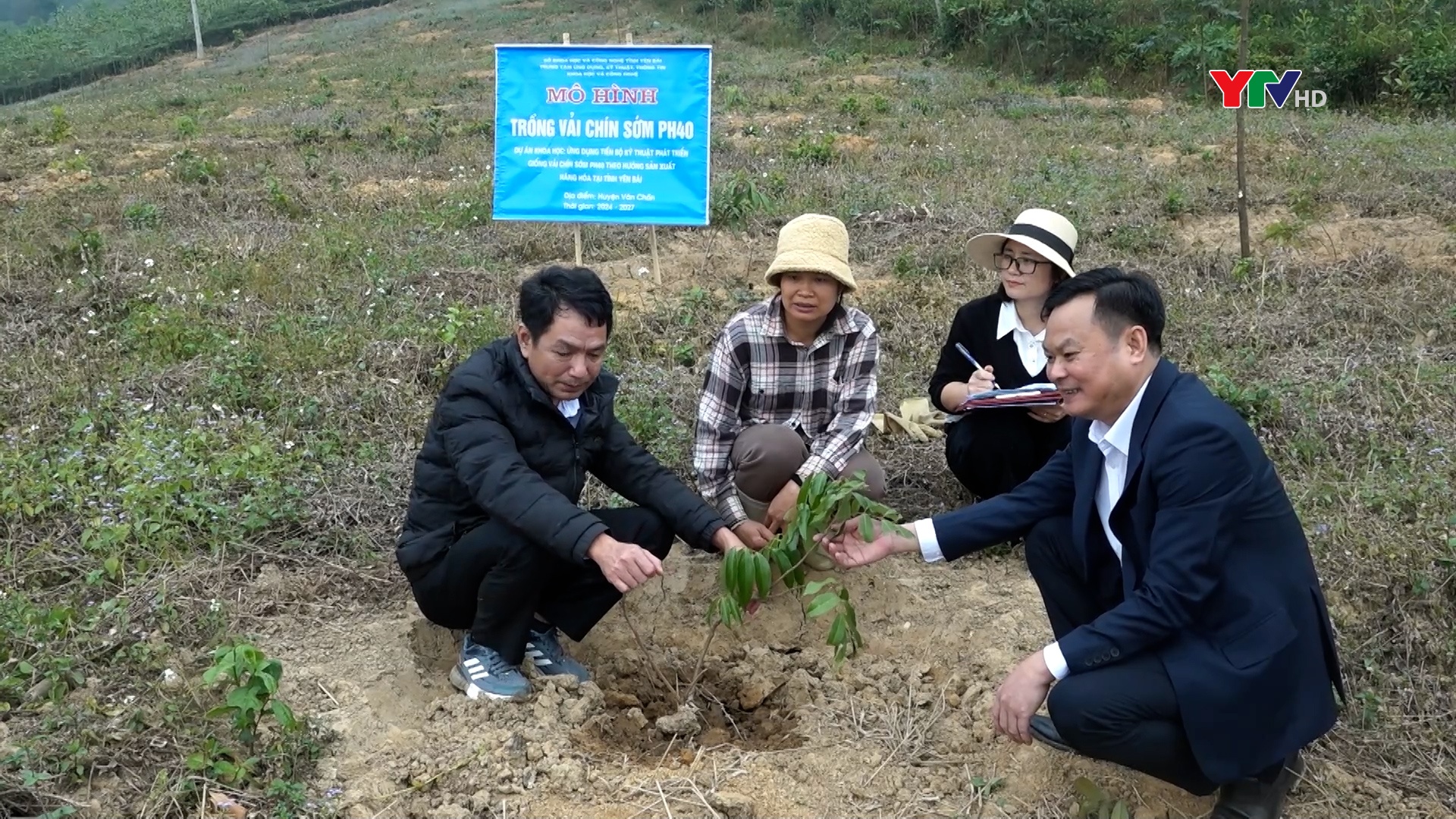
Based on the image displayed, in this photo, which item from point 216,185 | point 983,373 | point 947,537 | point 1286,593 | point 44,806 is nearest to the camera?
point 1286,593

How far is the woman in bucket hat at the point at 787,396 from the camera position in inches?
133

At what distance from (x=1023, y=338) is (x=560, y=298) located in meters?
1.60

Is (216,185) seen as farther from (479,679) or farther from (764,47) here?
(764,47)

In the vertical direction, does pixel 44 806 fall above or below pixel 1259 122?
below

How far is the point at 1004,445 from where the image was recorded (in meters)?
3.70

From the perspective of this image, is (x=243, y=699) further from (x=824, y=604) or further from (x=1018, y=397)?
(x=1018, y=397)

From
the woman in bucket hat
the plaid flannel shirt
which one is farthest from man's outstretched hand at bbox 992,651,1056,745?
the plaid flannel shirt

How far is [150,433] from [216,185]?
4.92 meters

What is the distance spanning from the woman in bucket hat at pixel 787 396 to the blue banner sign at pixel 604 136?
2357mm

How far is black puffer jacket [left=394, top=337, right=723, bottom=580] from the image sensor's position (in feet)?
9.04

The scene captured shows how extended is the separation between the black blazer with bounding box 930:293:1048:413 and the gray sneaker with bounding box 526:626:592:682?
4.82 ft

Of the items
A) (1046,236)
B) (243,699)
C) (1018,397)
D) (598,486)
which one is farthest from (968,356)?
(243,699)

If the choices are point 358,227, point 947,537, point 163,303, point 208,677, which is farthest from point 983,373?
point 358,227

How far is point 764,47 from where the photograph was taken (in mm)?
22906
